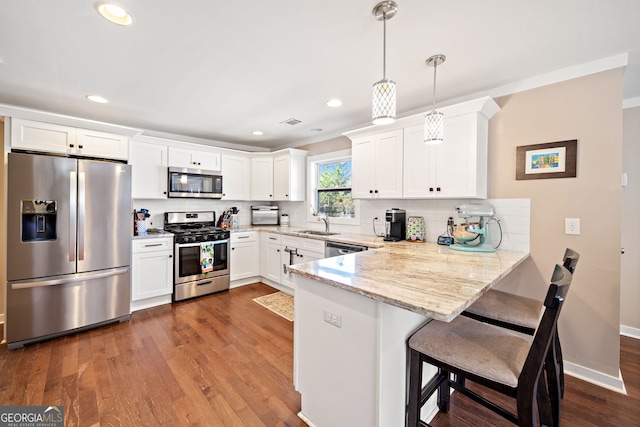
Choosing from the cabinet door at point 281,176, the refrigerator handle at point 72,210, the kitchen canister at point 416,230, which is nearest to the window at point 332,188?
the cabinet door at point 281,176

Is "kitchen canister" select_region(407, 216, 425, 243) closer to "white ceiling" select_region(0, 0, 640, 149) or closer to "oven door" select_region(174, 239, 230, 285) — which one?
"white ceiling" select_region(0, 0, 640, 149)

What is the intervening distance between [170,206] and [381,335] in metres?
3.93

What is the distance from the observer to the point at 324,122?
363cm

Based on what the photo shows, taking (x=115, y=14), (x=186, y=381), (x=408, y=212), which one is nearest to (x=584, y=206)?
(x=408, y=212)

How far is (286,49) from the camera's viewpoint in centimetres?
190

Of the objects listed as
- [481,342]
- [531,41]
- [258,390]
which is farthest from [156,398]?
[531,41]

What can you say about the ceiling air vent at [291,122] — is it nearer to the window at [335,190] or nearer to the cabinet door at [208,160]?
the window at [335,190]

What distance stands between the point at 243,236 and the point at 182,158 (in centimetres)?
147

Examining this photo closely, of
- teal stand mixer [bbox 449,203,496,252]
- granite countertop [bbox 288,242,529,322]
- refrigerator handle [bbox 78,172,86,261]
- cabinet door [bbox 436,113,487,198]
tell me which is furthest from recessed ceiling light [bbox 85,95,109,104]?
teal stand mixer [bbox 449,203,496,252]

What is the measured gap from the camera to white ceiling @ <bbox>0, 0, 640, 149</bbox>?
59.8 inches

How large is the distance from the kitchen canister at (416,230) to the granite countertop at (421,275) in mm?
605

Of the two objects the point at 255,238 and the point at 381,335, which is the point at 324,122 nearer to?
the point at 255,238

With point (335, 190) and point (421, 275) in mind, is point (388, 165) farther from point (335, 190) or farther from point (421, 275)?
point (421, 275)

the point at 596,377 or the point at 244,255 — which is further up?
the point at 244,255
